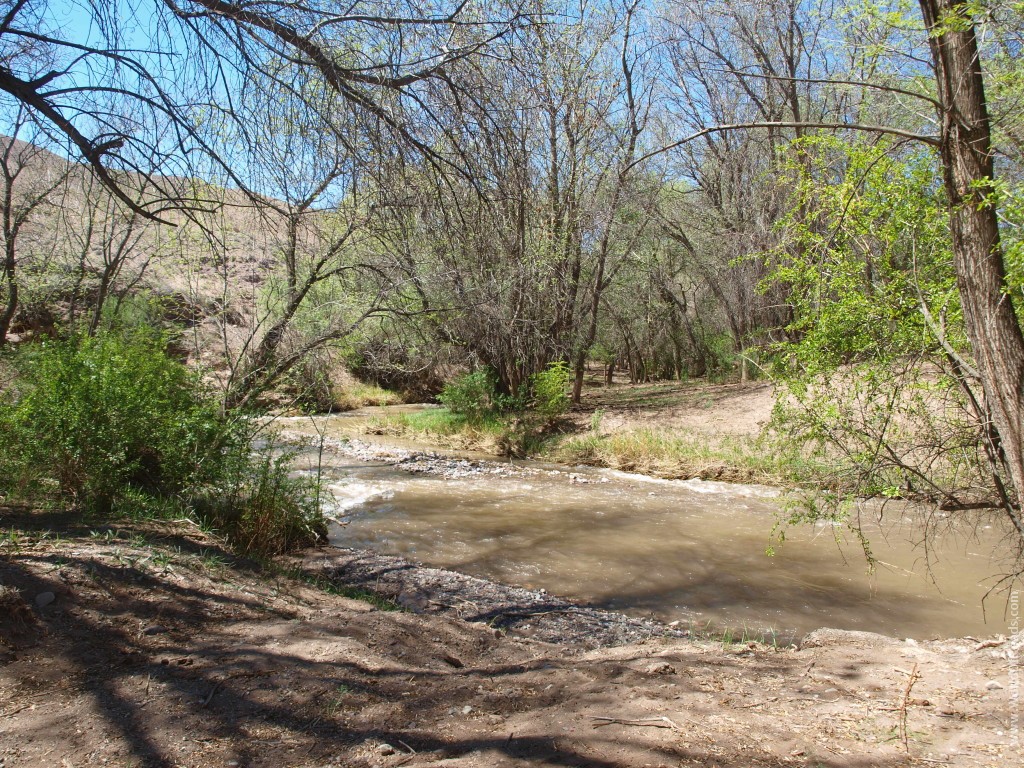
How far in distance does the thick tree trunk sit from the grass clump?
6.26 meters

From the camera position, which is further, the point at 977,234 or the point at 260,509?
the point at 260,509

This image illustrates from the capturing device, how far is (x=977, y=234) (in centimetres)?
382

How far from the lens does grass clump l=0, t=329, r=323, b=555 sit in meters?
6.07

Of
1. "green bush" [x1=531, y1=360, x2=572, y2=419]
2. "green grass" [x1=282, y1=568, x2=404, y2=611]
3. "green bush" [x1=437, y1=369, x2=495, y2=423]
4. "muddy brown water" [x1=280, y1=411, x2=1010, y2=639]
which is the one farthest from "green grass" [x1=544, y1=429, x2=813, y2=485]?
"green grass" [x1=282, y1=568, x2=404, y2=611]

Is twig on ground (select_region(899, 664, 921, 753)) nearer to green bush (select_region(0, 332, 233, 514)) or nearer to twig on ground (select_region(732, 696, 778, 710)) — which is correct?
twig on ground (select_region(732, 696, 778, 710))

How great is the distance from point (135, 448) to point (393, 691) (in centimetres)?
476

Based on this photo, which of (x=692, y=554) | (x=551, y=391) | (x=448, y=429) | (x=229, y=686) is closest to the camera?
(x=229, y=686)

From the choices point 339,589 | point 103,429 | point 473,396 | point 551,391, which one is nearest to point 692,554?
point 339,589

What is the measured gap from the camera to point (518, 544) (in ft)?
27.5

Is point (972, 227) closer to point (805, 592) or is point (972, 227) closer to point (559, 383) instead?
point (805, 592)

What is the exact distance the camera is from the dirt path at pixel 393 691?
2.49 metres

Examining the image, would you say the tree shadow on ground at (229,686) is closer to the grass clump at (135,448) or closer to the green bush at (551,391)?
the grass clump at (135,448)

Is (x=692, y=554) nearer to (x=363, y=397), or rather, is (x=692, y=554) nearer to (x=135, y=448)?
(x=135, y=448)

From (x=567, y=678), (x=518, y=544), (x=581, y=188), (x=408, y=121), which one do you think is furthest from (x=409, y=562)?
(x=581, y=188)
